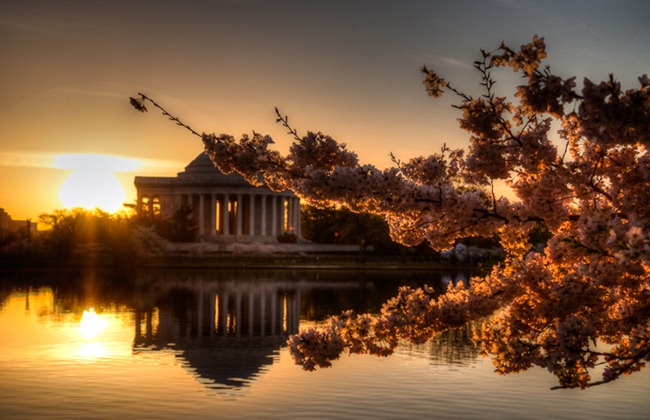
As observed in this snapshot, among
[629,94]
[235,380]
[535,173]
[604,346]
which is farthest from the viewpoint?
[604,346]

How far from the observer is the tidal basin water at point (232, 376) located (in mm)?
22156

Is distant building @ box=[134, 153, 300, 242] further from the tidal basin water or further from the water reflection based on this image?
the tidal basin water

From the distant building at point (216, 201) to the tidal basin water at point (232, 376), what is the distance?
104 meters

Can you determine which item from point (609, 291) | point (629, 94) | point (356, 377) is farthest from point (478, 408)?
point (629, 94)

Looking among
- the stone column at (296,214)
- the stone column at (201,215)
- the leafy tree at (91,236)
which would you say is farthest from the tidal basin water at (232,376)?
the stone column at (296,214)

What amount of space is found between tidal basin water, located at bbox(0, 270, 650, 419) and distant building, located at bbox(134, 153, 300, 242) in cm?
10414

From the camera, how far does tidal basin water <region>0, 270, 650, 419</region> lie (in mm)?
22156

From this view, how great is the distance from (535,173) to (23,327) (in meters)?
31.9

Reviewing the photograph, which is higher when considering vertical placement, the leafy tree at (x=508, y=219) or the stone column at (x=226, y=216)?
the stone column at (x=226, y=216)

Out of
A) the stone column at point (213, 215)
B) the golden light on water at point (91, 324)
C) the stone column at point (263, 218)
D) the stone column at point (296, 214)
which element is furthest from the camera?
the stone column at point (296, 214)

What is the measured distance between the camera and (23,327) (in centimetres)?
3906

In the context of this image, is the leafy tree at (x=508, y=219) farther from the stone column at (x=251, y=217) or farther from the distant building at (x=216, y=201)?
the stone column at (x=251, y=217)

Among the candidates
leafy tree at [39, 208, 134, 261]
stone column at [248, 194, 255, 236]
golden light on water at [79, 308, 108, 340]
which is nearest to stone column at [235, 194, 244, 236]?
stone column at [248, 194, 255, 236]

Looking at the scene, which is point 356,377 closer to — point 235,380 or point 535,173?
point 235,380
